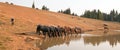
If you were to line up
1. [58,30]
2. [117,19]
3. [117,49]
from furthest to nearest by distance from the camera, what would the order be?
[117,19] < [58,30] < [117,49]

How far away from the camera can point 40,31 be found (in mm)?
41156

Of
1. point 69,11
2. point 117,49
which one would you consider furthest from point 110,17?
point 117,49

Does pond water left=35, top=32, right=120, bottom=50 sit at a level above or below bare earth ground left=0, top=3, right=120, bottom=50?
below

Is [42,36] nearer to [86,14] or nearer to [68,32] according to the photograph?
[68,32]

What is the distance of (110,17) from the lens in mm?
157875

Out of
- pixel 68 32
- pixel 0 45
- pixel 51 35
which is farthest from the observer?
pixel 68 32

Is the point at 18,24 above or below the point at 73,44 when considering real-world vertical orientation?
above

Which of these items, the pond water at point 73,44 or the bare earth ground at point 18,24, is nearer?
the bare earth ground at point 18,24

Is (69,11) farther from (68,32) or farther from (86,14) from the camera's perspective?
(68,32)

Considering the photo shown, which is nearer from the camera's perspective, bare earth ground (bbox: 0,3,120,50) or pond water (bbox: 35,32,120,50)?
bare earth ground (bbox: 0,3,120,50)

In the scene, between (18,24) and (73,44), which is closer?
(73,44)

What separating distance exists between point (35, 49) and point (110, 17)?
137207 mm

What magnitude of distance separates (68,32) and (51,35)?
12719mm

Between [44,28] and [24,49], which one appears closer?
[24,49]
